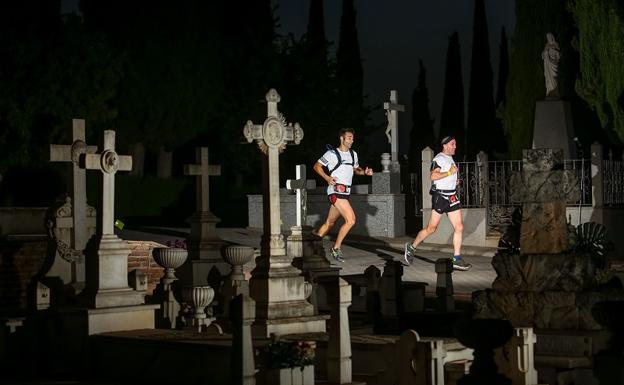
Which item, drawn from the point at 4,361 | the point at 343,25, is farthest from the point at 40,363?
the point at 343,25

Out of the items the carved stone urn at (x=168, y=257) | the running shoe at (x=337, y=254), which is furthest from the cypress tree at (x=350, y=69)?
the carved stone urn at (x=168, y=257)

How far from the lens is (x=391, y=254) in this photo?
2420 cm

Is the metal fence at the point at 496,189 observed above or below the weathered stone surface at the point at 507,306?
above

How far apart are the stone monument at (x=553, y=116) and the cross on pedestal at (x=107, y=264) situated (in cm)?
1625

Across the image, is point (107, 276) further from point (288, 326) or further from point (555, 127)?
point (555, 127)

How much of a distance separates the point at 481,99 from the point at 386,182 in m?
19.4

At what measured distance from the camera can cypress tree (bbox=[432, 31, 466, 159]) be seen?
50.1 meters

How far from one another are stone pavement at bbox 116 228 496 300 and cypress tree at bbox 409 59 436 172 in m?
24.5

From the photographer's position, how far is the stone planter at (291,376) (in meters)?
10.5

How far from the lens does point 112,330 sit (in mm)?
13398

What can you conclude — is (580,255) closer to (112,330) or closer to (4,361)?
(112,330)

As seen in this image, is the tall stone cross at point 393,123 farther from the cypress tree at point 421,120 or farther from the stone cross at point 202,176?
the cypress tree at point 421,120

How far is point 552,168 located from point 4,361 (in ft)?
21.9

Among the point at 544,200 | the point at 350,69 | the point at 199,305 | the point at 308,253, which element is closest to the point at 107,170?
the point at 199,305
